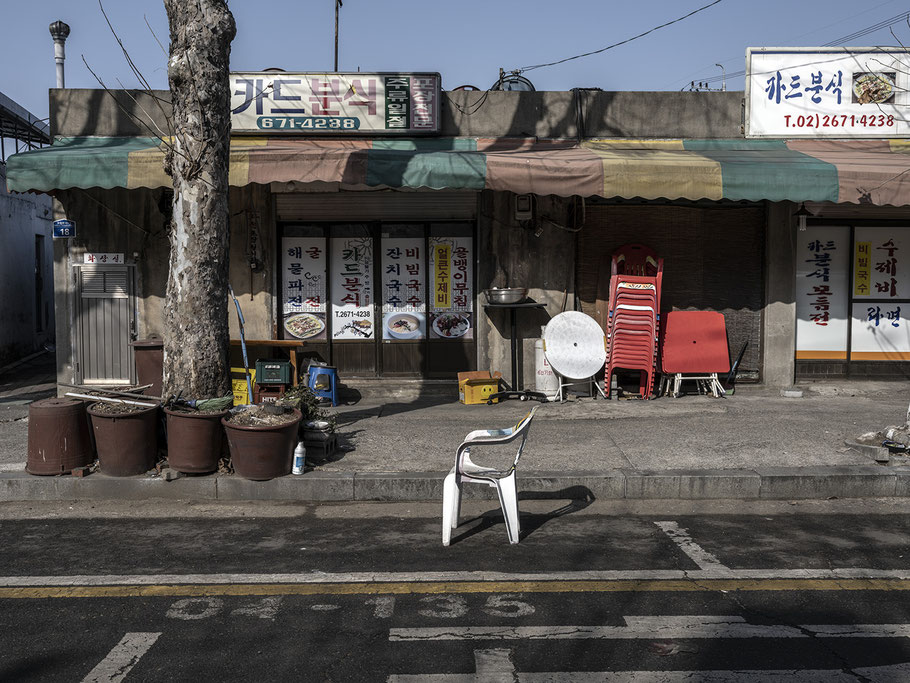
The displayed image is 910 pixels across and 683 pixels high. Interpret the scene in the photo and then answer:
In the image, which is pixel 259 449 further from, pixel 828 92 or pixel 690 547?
pixel 828 92

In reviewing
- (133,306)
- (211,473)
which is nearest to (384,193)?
(133,306)

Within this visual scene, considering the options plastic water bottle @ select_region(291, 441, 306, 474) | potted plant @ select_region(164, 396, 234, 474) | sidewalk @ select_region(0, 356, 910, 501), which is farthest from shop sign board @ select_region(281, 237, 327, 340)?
plastic water bottle @ select_region(291, 441, 306, 474)

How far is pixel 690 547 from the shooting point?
228 inches

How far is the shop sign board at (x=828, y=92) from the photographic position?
1180cm

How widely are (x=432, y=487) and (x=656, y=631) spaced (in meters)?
3.17

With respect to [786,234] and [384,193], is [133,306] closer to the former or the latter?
[384,193]

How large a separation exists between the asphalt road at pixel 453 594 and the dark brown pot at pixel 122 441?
0.46 m

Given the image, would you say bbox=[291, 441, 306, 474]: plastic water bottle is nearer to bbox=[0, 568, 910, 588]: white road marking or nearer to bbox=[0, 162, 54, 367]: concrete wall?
bbox=[0, 568, 910, 588]: white road marking

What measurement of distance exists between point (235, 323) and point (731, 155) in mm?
7478

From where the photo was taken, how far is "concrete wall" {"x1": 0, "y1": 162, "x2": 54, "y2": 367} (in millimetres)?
16100

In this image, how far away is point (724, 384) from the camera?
11789 mm

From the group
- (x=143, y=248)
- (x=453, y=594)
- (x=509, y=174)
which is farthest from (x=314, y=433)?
(x=143, y=248)

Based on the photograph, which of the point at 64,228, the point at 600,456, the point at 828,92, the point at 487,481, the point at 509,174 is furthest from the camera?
the point at 828,92

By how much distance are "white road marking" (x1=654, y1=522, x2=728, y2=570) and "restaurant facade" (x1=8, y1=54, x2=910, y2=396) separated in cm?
563
